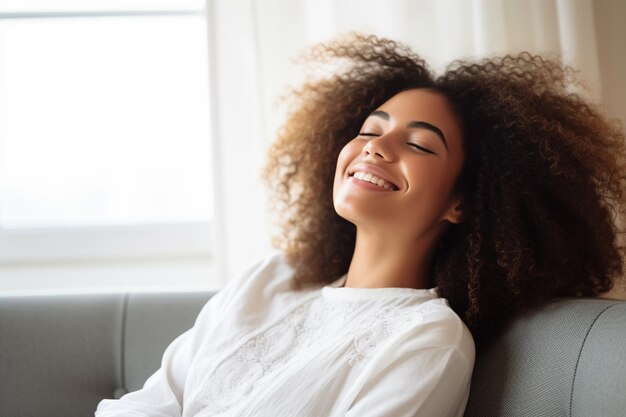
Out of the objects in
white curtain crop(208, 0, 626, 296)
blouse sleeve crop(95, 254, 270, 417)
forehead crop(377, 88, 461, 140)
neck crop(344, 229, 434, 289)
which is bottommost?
blouse sleeve crop(95, 254, 270, 417)

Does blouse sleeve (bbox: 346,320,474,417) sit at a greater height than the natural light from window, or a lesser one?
lesser

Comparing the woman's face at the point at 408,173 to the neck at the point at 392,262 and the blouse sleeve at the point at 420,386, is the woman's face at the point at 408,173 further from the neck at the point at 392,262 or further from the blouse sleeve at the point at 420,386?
the blouse sleeve at the point at 420,386

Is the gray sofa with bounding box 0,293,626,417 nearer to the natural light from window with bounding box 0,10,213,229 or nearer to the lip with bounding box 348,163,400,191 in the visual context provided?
the lip with bounding box 348,163,400,191

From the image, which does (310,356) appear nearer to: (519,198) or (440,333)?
(440,333)

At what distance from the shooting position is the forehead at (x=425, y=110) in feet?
5.03

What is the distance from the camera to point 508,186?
4.79 ft

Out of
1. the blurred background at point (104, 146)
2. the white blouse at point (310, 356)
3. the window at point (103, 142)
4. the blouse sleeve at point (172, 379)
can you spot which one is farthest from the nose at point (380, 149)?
the window at point (103, 142)

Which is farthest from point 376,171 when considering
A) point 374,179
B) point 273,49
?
point 273,49

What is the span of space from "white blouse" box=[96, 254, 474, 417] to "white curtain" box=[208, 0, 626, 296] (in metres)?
0.43

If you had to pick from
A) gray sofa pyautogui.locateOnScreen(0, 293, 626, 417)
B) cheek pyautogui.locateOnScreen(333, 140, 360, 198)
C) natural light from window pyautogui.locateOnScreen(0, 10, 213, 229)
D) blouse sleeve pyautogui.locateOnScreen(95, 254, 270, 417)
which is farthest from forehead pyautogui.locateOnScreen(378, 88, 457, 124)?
natural light from window pyautogui.locateOnScreen(0, 10, 213, 229)

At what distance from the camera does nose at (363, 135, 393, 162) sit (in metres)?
1.48

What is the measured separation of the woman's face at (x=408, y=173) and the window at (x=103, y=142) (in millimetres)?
1088

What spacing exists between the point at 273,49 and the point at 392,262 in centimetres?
83

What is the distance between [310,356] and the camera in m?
1.37
